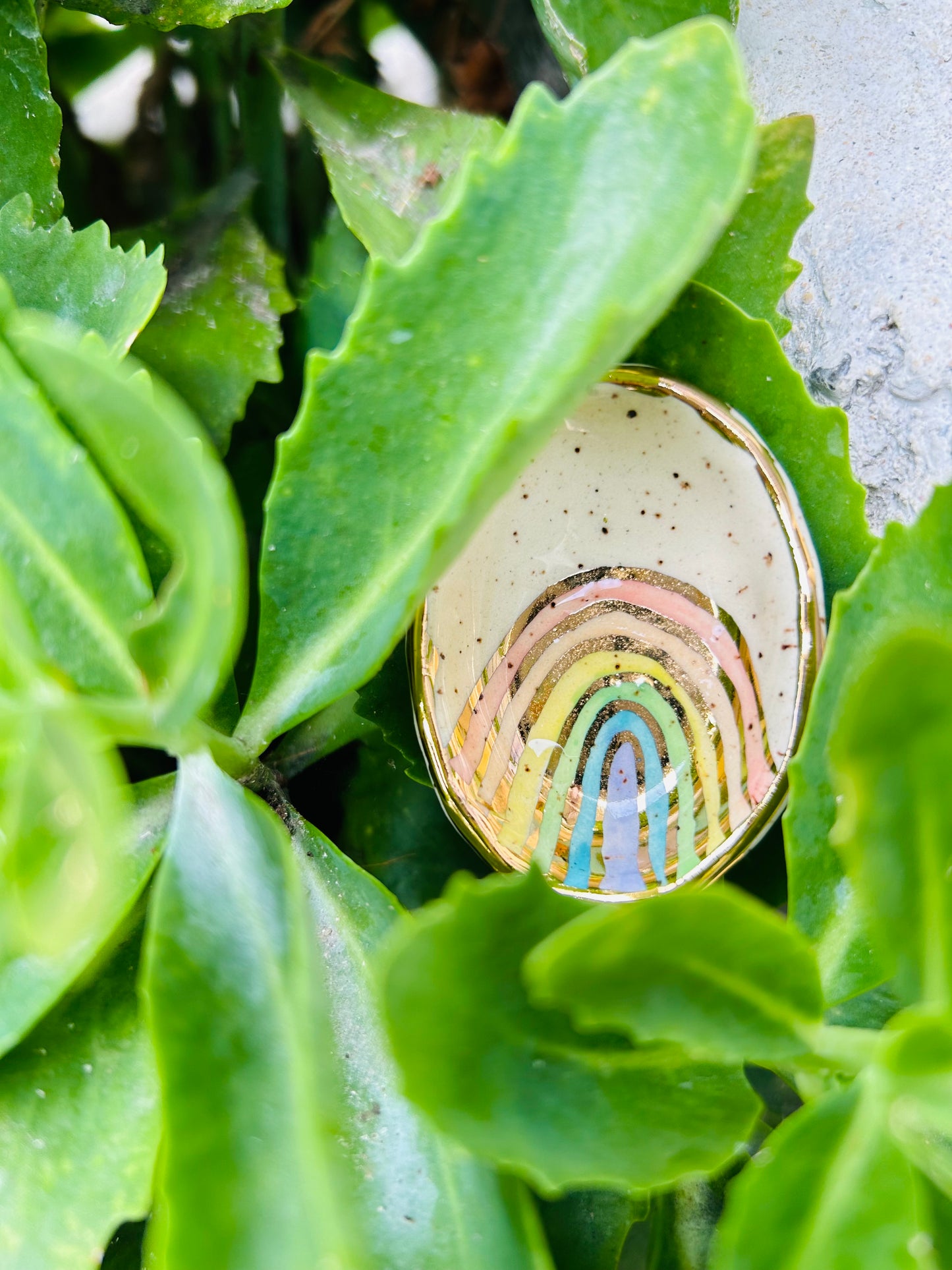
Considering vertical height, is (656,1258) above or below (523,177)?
below

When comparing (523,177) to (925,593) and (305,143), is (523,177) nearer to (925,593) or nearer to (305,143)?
(925,593)

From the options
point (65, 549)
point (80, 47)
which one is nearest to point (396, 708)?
point (65, 549)

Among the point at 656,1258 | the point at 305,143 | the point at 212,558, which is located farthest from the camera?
the point at 305,143

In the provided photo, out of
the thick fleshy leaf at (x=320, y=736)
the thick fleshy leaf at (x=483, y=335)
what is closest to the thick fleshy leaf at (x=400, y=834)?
the thick fleshy leaf at (x=320, y=736)

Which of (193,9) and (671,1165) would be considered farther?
(193,9)

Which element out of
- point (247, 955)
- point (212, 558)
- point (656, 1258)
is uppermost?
point (212, 558)

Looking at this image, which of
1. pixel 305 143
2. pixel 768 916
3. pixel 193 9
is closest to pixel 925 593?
pixel 768 916

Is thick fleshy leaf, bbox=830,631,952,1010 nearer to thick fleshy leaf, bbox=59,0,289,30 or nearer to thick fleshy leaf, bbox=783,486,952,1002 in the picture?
thick fleshy leaf, bbox=783,486,952,1002

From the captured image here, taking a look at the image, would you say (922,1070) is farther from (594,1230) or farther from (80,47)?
(80,47)
